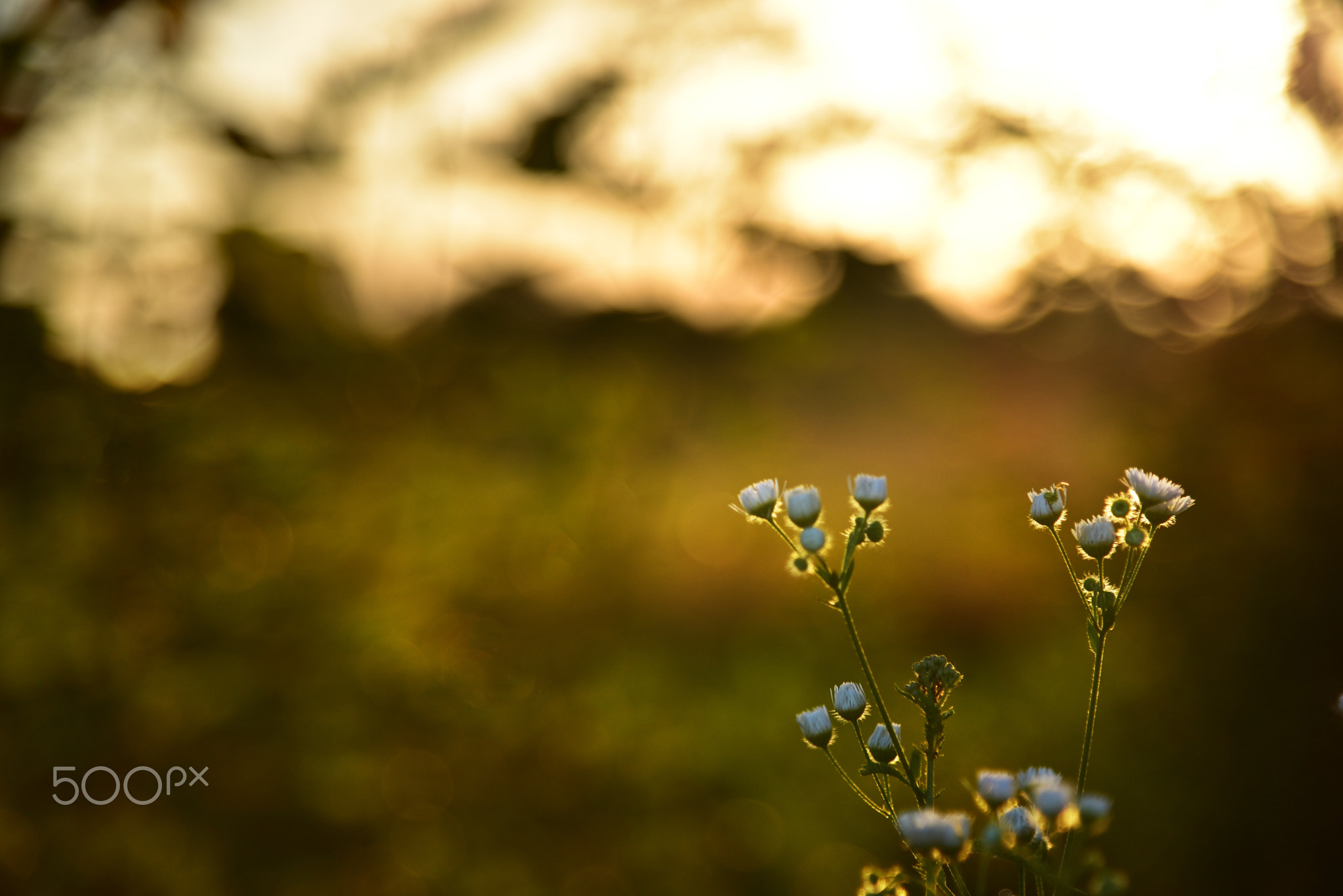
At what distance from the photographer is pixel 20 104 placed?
163 centimetres

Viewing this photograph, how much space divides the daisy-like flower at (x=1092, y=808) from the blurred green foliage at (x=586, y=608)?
0.47m

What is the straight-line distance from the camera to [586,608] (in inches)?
107

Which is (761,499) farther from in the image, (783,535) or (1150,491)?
(1150,491)

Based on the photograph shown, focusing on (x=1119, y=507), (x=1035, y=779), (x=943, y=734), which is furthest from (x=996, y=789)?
(x=1119, y=507)

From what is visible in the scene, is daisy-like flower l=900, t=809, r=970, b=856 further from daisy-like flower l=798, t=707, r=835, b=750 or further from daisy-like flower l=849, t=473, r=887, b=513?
daisy-like flower l=849, t=473, r=887, b=513

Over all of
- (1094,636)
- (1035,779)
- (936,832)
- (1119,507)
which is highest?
(1119,507)

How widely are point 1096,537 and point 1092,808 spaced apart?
15.7 inches

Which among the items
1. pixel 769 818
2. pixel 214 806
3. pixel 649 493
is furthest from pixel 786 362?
pixel 214 806

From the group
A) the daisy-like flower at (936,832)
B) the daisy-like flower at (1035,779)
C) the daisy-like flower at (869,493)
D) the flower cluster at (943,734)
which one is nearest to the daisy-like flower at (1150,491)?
the flower cluster at (943,734)

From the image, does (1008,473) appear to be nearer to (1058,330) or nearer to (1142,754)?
(1058,330)

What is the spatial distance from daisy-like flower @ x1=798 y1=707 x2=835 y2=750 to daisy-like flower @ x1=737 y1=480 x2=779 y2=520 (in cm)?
27

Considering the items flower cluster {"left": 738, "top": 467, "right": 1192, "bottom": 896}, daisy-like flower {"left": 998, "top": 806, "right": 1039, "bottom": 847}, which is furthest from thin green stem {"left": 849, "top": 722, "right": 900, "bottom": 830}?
daisy-like flower {"left": 998, "top": 806, "right": 1039, "bottom": 847}

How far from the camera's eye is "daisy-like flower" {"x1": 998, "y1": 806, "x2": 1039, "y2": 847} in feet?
2.93

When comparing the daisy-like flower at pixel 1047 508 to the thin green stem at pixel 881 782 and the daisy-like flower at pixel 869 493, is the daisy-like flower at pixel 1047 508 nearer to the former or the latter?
the daisy-like flower at pixel 869 493
